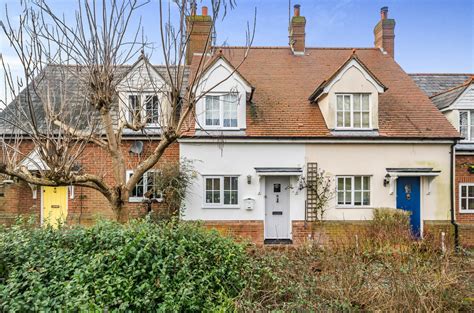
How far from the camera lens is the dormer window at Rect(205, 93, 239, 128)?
41.1 feet

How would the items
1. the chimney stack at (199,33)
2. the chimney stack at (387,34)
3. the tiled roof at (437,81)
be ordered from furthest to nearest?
the chimney stack at (387,34)
the tiled roof at (437,81)
the chimney stack at (199,33)

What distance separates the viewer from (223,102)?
12625 millimetres

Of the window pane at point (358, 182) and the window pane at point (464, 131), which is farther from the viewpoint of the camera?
the window pane at point (464, 131)

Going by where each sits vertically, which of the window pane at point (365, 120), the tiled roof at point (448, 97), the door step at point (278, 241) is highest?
the tiled roof at point (448, 97)

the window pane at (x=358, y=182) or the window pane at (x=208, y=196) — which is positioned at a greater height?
the window pane at (x=358, y=182)

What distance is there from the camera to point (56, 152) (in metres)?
5.35

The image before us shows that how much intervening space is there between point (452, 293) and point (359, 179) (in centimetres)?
777

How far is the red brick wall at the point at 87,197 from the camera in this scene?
1219cm

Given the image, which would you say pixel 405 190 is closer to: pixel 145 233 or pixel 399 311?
pixel 399 311

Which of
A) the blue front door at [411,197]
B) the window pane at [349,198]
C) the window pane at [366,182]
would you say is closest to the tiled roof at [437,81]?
the blue front door at [411,197]

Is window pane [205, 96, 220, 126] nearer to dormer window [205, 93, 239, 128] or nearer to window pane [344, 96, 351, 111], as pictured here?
dormer window [205, 93, 239, 128]

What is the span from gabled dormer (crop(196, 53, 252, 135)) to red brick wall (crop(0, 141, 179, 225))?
6.30ft

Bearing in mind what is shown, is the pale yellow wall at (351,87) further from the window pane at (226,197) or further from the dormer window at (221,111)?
the window pane at (226,197)

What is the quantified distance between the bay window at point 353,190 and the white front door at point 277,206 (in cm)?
225
